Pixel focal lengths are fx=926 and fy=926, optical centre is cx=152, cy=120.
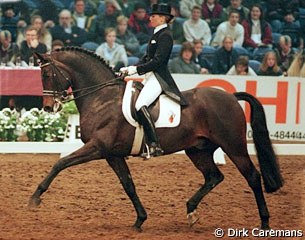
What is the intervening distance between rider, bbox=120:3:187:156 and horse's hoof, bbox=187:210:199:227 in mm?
666

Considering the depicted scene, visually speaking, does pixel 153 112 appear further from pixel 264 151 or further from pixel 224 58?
pixel 224 58

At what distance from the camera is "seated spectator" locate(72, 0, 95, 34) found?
Answer: 15.7 metres

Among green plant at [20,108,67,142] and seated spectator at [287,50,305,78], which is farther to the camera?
seated spectator at [287,50,305,78]

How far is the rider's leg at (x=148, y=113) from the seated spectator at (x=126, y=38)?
22.5ft

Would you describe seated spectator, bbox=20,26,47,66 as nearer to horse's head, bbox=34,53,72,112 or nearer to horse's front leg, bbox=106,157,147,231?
horse's head, bbox=34,53,72,112

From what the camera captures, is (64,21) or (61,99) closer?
(61,99)

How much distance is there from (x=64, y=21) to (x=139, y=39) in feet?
4.34

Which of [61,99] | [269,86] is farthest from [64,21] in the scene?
[61,99]

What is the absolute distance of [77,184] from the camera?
1113 centimetres

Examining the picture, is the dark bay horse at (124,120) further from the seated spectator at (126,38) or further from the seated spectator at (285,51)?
the seated spectator at (285,51)

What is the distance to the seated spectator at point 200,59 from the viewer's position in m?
15.9

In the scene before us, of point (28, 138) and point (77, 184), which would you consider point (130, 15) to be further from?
point (77, 184)

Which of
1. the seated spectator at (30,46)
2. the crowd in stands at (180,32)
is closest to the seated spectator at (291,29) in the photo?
the crowd in stands at (180,32)

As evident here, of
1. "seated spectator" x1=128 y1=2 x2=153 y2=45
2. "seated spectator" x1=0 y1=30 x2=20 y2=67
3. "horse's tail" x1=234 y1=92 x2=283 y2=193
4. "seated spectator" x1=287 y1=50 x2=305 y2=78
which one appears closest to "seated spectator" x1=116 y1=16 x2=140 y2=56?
"seated spectator" x1=128 y1=2 x2=153 y2=45
